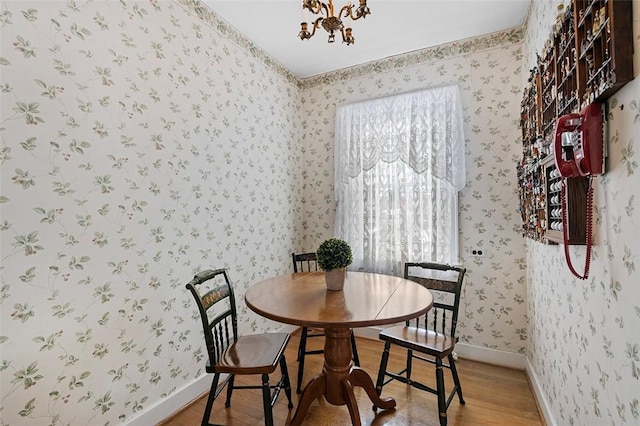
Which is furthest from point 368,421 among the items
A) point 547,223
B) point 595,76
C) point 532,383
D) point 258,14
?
point 258,14

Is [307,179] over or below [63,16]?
below

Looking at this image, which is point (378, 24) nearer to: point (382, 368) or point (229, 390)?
point (382, 368)

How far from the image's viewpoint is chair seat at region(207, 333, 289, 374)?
5.19 feet

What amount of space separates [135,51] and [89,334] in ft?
5.44

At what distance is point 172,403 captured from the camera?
2.02m

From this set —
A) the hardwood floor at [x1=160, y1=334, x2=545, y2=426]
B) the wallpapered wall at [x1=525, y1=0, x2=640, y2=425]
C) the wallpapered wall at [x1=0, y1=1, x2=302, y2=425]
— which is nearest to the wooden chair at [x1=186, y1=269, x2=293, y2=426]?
the hardwood floor at [x1=160, y1=334, x2=545, y2=426]

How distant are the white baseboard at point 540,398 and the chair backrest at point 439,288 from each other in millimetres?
615

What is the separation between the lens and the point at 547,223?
5.19 ft

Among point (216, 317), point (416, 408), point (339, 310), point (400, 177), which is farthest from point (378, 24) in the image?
point (416, 408)

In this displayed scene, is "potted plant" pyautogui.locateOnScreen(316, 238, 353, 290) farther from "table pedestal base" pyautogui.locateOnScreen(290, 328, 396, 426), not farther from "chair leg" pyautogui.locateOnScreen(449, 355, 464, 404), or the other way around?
"chair leg" pyautogui.locateOnScreen(449, 355, 464, 404)

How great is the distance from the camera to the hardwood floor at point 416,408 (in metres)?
1.92

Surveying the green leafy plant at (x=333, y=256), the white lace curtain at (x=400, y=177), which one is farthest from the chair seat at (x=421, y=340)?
the white lace curtain at (x=400, y=177)

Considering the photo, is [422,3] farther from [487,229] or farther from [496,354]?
[496,354]

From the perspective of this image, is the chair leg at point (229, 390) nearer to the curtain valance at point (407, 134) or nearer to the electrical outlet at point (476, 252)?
the curtain valance at point (407, 134)
